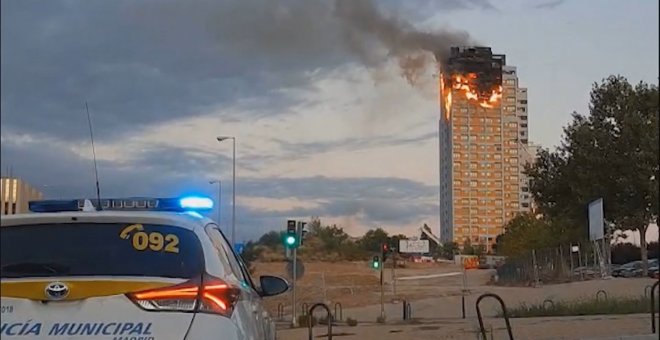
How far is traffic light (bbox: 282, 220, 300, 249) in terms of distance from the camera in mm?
28830

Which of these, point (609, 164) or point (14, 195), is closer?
point (14, 195)

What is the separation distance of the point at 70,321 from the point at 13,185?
77 centimetres

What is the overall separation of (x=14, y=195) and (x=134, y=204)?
104cm

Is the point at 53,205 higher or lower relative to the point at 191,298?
higher

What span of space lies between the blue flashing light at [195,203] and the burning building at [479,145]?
66087 millimetres

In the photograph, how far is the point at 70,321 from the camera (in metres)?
4.46

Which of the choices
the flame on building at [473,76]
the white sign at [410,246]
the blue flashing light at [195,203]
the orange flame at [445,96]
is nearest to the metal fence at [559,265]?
the white sign at [410,246]

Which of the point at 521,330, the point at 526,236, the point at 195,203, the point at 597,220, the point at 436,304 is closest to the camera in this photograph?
the point at 195,203

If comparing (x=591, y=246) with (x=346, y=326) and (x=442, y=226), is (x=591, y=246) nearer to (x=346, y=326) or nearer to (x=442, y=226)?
(x=346, y=326)

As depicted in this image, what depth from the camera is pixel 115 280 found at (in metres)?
4.62

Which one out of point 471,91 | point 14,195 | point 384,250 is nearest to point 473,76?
point 471,91

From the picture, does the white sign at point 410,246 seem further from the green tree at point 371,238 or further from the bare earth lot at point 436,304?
the green tree at point 371,238

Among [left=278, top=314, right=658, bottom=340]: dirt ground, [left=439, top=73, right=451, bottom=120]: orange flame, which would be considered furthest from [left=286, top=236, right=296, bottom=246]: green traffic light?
[left=439, top=73, right=451, bottom=120]: orange flame

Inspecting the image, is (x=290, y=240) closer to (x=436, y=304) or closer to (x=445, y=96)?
(x=436, y=304)
